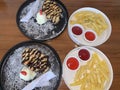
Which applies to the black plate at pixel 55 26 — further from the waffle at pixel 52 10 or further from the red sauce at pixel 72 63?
the red sauce at pixel 72 63

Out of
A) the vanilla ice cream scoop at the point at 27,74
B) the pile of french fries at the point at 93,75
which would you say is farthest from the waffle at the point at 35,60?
the pile of french fries at the point at 93,75

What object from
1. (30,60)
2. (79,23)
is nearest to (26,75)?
(30,60)

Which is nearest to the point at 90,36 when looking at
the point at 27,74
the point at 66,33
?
the point at 66,33

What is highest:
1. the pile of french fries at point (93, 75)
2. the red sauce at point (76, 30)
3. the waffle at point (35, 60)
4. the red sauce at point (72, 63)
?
the red sauce at point (76, 30)

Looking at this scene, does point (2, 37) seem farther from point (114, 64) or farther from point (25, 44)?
point (114, 64)

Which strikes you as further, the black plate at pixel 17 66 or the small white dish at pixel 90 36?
the small white dish at pixel 90 36

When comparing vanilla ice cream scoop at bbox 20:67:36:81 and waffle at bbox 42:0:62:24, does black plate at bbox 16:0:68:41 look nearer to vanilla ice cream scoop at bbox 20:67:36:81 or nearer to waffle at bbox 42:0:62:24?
waffle at bbox 42:0:62:24

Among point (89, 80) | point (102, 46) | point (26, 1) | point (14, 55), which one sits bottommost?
point (89, 80)

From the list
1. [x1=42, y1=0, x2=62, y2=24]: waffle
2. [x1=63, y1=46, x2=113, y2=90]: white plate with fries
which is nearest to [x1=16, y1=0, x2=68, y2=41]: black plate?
[x1=42, y1=0, x2=62, y2=24]: waffle
